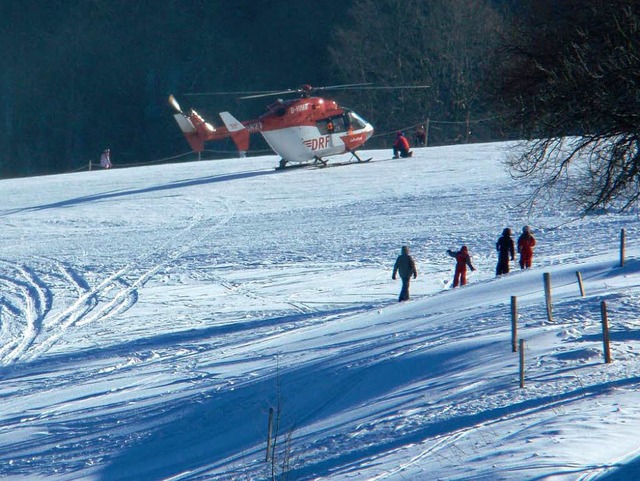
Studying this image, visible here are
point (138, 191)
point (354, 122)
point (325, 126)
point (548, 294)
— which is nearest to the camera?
point (548, 294)

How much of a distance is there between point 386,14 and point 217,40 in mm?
20650

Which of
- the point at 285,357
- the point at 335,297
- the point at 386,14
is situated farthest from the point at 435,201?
the point at 386,14

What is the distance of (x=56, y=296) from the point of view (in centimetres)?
1886

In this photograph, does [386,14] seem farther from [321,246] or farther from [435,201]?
[321,246]

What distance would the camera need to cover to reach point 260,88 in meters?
67.1

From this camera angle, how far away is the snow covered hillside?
8570 mm

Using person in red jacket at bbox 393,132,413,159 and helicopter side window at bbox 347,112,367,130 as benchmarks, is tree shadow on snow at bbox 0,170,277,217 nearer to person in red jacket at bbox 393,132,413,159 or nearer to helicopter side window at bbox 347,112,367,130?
helicopter side window at bbox 347,112,367,130

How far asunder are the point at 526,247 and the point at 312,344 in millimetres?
6341

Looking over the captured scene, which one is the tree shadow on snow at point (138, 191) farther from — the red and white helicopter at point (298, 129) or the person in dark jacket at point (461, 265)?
the person in dark jacket at point (461, 265)

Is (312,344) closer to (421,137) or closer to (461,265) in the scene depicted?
(461,265)

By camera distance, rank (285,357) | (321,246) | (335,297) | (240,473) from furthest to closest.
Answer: (321,246)
(335,297)
(285,357)
(240,473)

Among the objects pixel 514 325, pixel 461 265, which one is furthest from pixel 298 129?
pixel 514 325

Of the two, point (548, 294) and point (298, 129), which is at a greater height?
point (298, 129)

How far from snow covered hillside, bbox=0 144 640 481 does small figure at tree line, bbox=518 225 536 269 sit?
1.83ft
